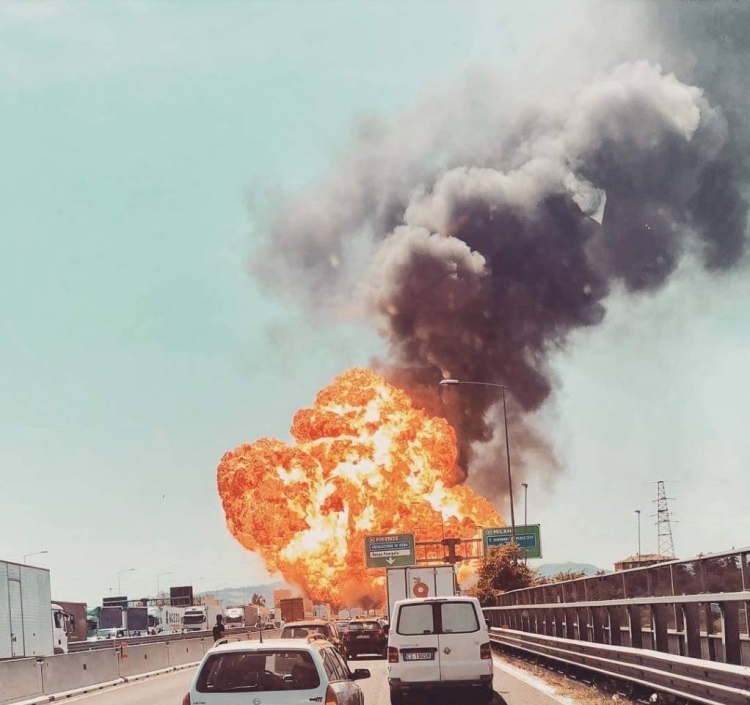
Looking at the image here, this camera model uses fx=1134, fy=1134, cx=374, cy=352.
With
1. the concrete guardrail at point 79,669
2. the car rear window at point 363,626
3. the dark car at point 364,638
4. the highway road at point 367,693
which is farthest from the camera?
the car rear window at point 363,626

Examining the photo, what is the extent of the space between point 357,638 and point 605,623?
17.4 m

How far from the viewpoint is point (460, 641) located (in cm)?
1895

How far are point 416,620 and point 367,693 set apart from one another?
12.6 ft

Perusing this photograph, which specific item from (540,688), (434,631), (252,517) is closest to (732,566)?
(434,631)

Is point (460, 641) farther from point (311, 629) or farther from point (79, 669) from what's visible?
point (79, 669)

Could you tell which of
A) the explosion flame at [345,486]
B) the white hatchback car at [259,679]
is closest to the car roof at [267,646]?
the white hatchback car at [259,679]

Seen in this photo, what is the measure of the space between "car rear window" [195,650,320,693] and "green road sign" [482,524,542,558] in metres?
60.5

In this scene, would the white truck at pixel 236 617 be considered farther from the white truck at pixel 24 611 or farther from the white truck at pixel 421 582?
the white truck at pixel 421 582

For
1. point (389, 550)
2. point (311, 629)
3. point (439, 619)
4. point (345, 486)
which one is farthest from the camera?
point (345, 486)

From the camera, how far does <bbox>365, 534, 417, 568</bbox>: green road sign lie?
72.9 m

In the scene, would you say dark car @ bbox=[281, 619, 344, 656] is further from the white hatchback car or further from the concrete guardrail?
the white hatchback car

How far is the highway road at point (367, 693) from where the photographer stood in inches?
756

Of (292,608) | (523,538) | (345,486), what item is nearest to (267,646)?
(523,538)

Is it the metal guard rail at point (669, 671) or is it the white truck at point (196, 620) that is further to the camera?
the white truck at point (196, 620)
